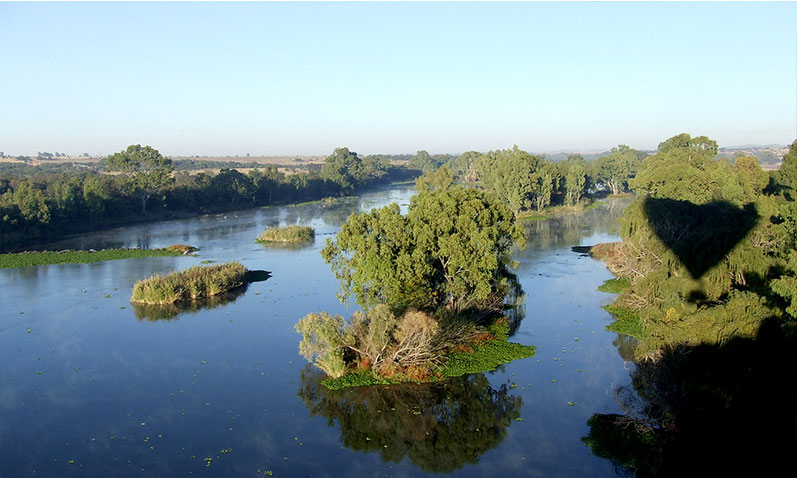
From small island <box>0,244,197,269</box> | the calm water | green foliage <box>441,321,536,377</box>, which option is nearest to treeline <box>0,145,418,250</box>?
small island <box>0,244,197,269</box>

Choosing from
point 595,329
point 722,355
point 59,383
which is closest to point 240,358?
point 59,383

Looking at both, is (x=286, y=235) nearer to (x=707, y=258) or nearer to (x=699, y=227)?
(x=699, y=227)

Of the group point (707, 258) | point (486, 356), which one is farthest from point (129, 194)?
point (707, 258)

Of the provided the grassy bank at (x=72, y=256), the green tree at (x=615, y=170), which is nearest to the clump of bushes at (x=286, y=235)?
the grassy bank at (x=72, y=256)

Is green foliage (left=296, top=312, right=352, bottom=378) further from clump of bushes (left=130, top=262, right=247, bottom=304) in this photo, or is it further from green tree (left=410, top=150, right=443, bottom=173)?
green tree (left=410, top=150, right=443, bottom=173)

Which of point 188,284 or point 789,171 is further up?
point 789,171

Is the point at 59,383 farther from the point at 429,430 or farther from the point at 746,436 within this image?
the point at 746,436

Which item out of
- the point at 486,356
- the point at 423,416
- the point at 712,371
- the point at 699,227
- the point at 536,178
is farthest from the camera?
the point at 536,178

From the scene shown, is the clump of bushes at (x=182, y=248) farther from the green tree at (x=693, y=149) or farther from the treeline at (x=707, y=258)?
the green tree at (x=693, y=149)
